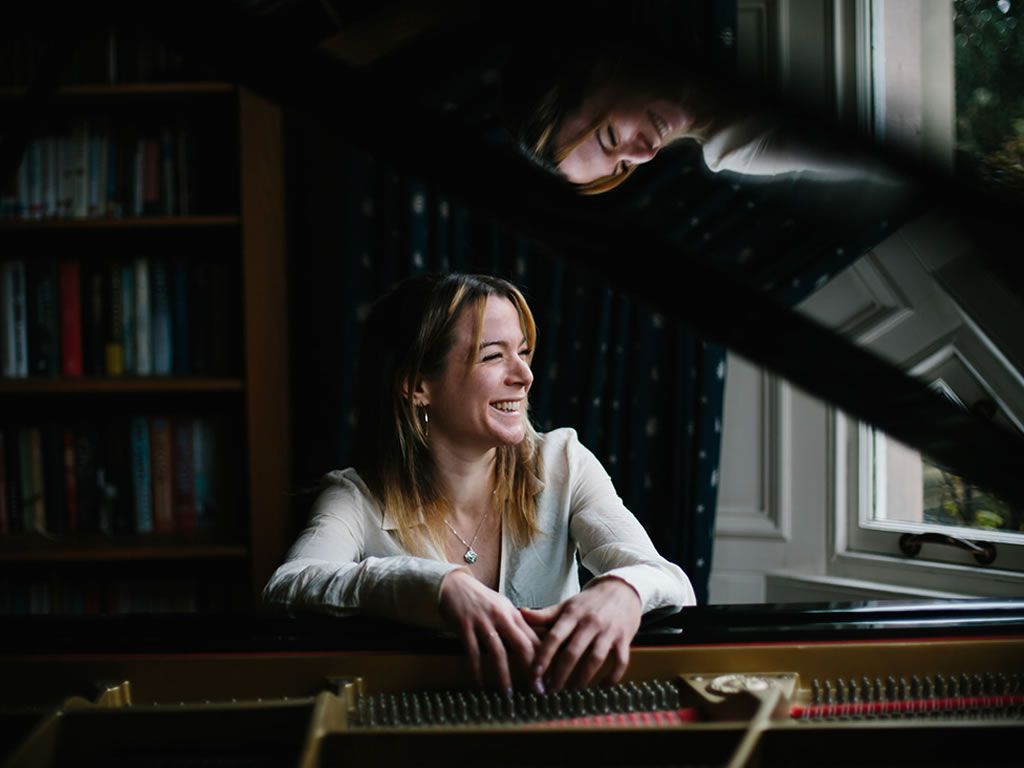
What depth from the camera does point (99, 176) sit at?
94.7 inches

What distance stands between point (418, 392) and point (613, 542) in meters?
0.48

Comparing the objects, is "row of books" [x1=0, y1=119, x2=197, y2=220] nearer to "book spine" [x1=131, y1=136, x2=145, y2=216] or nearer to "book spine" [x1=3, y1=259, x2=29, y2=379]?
"book spine" [x1=131, y1=136, x2=145, y2=216]

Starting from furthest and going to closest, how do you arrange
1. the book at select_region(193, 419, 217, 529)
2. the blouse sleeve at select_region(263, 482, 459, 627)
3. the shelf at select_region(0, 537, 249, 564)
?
the book at select_region(193, 419, 217, 529) < the shelf at select_region(0, 537, 249, 564) < the blouse sleeve at select_region(263, 482, 459, 627)

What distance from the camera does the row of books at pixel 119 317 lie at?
8.00 ft

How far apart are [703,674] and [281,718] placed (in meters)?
0.41

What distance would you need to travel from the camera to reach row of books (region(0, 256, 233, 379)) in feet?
8.00

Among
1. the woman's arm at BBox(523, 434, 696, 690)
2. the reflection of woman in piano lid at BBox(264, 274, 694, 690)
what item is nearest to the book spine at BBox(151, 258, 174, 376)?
the reflection of woman in piano lid at BBox(264, 274, 694, 690)

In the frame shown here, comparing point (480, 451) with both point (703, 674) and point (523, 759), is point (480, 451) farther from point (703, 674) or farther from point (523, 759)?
point (523, 759)

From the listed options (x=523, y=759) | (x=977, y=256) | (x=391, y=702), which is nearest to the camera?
(x=977, y=256)

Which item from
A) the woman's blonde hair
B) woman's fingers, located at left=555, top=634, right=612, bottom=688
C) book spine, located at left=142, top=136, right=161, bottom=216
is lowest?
woman's fingers, located at left=555, top=634, right=612, bottom=688

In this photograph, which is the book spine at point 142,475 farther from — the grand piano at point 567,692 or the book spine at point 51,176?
the grand piano at point 567,692

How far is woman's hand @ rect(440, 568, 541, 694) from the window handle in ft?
5.45

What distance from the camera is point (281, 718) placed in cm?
79

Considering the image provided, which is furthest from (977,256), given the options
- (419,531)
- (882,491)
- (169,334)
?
(169,334)
